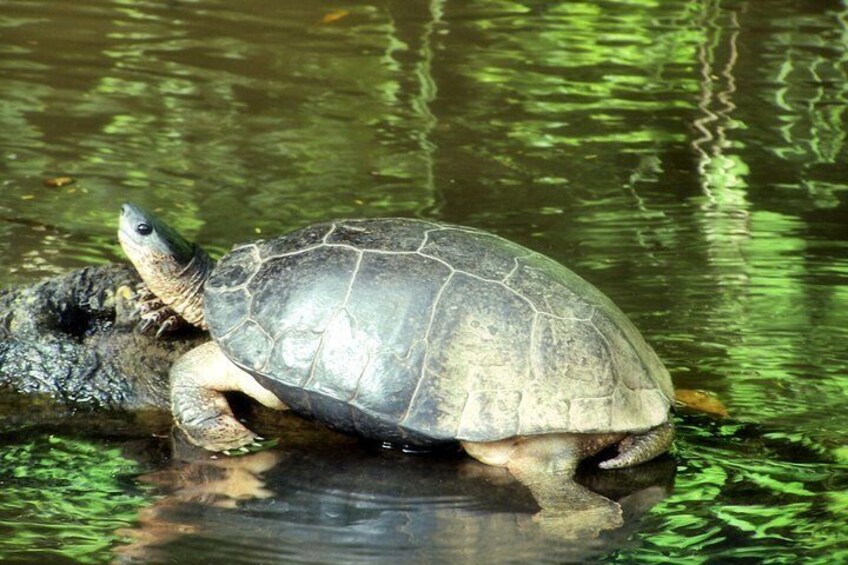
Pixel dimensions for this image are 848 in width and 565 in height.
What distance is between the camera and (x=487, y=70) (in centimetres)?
1220

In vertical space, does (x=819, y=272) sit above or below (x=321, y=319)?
below

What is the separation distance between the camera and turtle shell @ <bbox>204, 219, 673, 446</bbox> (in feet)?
17.5

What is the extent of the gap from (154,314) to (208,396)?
2.08ft

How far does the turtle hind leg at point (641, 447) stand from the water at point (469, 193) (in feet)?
0.45

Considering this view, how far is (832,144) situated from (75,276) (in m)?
6.82

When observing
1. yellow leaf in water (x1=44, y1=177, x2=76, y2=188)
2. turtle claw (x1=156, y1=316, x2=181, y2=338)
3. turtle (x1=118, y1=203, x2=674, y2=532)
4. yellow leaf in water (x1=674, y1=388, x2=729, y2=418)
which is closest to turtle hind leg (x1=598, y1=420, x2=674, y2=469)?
turtle (x1=118, y1=203, x2=674, y2=532)

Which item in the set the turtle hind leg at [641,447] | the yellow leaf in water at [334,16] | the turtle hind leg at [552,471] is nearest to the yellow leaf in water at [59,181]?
the yellow leaf in water at [334,16]

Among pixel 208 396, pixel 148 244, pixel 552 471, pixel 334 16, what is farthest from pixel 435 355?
pixel 334 16

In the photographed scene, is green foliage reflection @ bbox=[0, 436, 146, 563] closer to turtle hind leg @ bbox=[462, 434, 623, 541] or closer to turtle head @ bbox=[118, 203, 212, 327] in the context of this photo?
turtle head @ bbox=[118, 203, 212, 327]

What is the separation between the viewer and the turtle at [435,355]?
5.35 metres

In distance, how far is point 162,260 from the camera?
6.11 meters

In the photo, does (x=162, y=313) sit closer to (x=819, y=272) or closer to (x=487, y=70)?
(x=819, y=272)

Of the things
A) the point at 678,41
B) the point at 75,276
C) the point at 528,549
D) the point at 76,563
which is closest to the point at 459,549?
the point at 528,549

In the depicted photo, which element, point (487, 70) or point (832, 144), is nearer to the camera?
point (832, 144)
